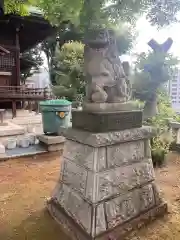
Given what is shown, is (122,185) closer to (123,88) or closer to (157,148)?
(123,88)

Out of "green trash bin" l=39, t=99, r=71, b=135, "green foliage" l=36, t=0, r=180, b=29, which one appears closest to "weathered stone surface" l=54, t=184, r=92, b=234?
"green foliage" l=36, t=0, r=180, b=29

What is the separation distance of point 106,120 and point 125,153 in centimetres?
50

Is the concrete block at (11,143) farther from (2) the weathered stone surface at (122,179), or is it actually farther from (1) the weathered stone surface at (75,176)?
(2) the weathered stone surface at (122,179)

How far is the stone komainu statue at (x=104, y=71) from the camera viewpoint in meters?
2.58

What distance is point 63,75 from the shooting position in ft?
48.2

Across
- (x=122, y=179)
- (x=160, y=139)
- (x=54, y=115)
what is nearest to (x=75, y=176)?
(x=122, y=179)

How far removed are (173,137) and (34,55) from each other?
20939mm

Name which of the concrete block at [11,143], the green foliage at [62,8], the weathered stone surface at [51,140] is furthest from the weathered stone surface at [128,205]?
the concrete block at [11,143]

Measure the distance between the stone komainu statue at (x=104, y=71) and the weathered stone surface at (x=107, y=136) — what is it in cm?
41

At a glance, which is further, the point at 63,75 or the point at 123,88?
the point at 63,75

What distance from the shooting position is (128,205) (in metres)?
2.70

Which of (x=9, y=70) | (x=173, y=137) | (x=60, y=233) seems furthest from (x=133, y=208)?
(x=9, y=70)

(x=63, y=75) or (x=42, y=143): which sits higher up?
(x=63, y=75)

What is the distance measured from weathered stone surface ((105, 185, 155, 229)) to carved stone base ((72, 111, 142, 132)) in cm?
85
